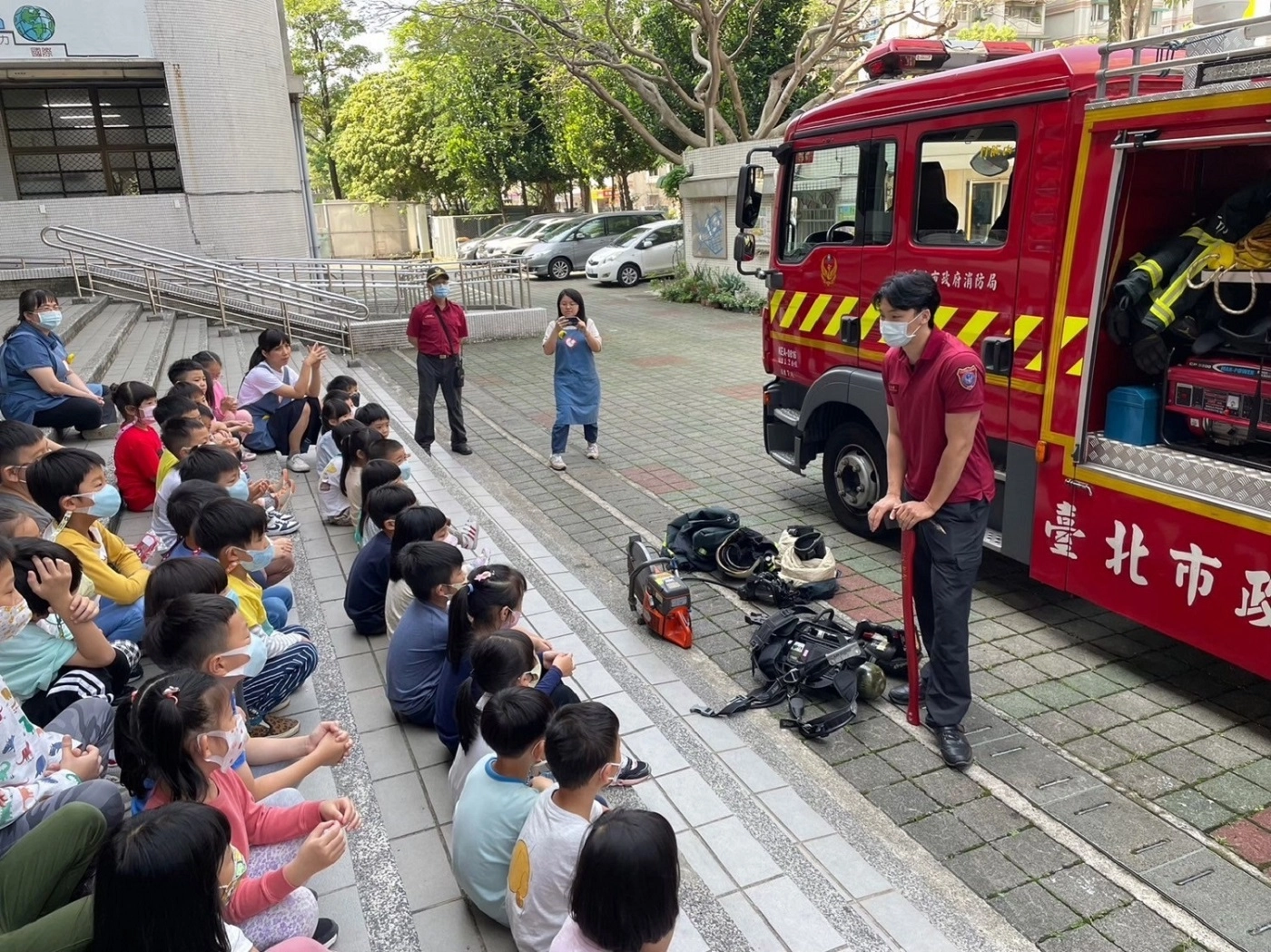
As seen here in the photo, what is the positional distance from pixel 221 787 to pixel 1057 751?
3.29 meters

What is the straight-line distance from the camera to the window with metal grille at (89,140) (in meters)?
15.8

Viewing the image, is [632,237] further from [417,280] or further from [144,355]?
[144,355]

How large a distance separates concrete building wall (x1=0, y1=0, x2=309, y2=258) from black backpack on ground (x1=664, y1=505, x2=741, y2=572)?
12743 mm

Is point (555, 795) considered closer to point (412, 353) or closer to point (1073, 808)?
point (1073, 808)

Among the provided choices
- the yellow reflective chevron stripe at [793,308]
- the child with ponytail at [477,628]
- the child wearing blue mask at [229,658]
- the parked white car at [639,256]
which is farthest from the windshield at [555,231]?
the child wearing blue mask at [229,658]

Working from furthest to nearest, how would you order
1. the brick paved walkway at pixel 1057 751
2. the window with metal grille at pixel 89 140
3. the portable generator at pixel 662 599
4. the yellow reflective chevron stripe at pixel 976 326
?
the window with metal grille at pixel 89 140 → the yellow reflective chevron stripe at pixel 976 326 → the portable generator at pixel 662 599 → the brick paved walkway at pixel 1057 751

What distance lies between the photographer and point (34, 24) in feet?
44.6

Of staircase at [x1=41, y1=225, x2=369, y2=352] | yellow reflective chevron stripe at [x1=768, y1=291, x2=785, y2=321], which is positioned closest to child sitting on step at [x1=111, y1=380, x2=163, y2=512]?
yellow reflective chevron stripe at [x1=768, y1=291, x2=785, y2=321]

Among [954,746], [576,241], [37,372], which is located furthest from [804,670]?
[576,241]

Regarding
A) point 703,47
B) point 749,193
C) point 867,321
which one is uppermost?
point 703,47

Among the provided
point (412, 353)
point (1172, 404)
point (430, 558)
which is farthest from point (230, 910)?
point (412, 353)

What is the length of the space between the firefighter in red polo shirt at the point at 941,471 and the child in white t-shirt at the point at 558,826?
6.28ft

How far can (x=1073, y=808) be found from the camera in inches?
140

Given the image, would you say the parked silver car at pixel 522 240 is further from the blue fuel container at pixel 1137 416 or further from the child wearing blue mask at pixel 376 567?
the blue fuel container at pixel 1137 416
